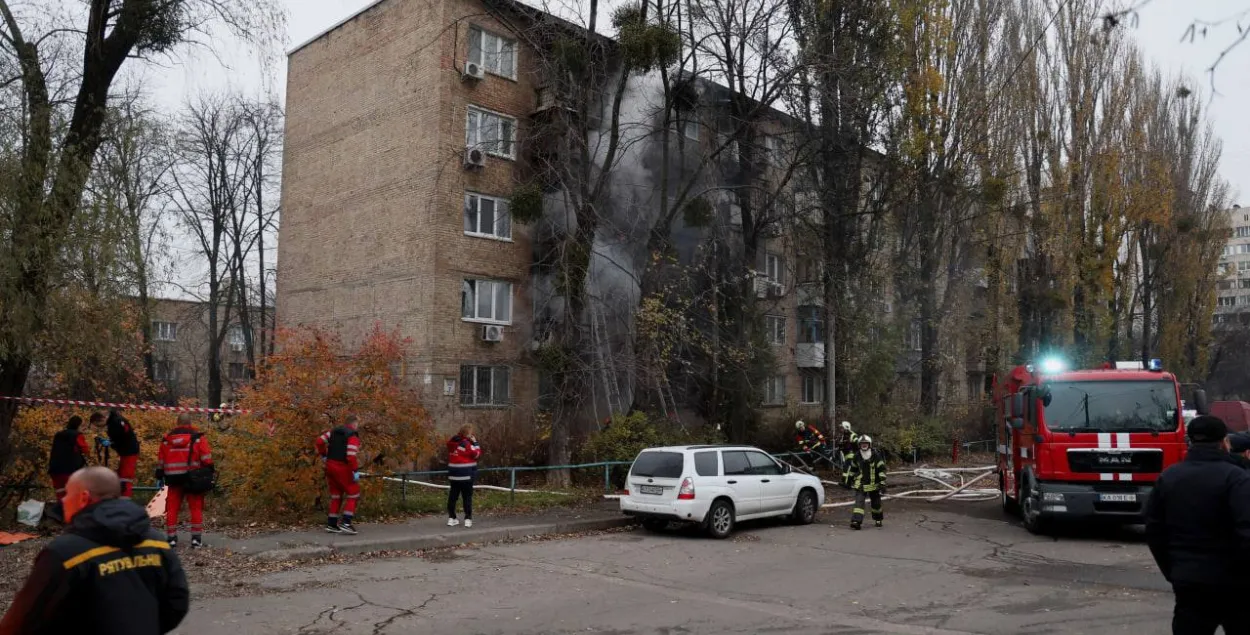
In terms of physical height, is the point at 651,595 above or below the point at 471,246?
below

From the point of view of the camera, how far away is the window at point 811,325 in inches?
1048

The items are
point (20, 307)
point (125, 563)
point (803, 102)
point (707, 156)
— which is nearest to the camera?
point (125, 563)

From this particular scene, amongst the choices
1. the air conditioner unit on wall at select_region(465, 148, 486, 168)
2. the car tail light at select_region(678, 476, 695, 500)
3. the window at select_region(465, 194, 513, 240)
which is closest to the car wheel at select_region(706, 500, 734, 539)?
the car tail light at select_region(678, 476, 695, 500)

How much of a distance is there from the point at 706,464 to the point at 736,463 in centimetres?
74

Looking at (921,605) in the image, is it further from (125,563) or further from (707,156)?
(707,156)

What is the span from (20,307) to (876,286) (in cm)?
2010

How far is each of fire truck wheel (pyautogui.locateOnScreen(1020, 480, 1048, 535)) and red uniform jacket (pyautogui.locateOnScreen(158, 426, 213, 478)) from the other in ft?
38.7

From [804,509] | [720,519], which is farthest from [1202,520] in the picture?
[804,509]

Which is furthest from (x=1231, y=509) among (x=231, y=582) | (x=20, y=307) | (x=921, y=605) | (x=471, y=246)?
(x=471, y=246)

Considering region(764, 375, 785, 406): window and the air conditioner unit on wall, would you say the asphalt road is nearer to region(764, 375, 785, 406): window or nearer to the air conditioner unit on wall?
the air conditioner unit on wall

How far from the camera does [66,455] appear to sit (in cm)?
1190

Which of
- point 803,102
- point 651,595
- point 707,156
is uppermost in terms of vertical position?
point 803,102

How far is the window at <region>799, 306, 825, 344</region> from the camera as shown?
26.6 m

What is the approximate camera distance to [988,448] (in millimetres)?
34156
